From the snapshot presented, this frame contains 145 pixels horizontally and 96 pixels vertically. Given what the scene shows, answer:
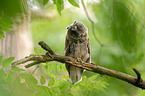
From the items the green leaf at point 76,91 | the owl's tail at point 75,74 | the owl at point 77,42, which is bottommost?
the owl's tail at point 75,74

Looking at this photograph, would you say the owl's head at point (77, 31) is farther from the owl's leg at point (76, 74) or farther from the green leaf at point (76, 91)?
the green leaf at point (76, 91)

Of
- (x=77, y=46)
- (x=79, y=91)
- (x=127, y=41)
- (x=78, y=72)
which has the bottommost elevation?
(x=78, y=72)

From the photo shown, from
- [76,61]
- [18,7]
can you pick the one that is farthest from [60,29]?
[18,7]

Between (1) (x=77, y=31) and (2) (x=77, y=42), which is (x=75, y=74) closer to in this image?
(2) (x=77, y=42)

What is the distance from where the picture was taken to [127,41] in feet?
2.93

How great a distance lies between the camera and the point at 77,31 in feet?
6.14

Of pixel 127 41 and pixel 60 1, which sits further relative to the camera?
pixel 127 41

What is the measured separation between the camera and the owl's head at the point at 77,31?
1.86 metres

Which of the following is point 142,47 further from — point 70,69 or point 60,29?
point 60,29

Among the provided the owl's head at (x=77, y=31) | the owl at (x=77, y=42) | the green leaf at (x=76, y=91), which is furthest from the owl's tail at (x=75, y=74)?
the green leaf at (x=76, y=91)

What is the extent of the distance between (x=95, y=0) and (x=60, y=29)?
4105 millimetres

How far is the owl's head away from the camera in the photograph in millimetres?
1864

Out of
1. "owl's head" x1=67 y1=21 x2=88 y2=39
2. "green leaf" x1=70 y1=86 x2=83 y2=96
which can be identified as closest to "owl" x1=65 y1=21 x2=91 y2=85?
"owl's head" x1=67 y1=21 x2=88 y2=39

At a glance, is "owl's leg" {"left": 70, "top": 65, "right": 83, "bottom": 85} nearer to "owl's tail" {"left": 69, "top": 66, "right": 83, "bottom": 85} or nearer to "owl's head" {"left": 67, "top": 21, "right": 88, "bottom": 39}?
"owl's tail" {"left": 69, "top": 66, "right": 83, "bottom": 85}
